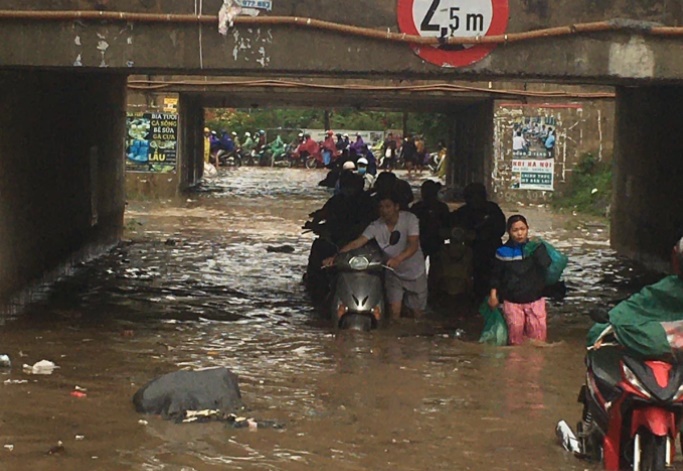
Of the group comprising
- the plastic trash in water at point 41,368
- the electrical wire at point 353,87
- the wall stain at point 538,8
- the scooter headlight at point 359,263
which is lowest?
the plastic trash in water at point 41,368

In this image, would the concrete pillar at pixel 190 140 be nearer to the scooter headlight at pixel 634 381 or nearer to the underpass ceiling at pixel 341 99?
the underpass ceiling at pixel 341 99

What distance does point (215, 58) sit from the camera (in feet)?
32.8

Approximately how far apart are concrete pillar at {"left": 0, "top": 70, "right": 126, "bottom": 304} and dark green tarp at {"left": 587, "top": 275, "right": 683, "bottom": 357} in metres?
7.01

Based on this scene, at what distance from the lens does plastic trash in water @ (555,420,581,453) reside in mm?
6832

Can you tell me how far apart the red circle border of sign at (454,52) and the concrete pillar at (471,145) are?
735 inches

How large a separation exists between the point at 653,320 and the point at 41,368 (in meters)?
5.01

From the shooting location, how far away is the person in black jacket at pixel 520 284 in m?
9.78

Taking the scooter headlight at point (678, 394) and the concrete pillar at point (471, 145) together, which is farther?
the concrete pillar at point (471, 145)

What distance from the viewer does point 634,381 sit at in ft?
19.5

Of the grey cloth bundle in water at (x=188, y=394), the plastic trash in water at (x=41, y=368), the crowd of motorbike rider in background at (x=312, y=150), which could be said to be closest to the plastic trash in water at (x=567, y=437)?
the grey cloth bundle in water at (x=188, y=394)

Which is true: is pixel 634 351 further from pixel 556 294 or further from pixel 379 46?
pixel 556 294

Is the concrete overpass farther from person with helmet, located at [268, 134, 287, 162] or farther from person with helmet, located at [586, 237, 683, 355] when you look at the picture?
person with helmet, located at [268, 134, 287, 162]

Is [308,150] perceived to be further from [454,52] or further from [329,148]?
[454,52]

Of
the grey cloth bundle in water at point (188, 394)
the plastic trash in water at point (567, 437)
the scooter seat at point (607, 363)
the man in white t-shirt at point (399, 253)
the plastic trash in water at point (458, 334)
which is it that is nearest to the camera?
the scooter seat at point (607, 363)
